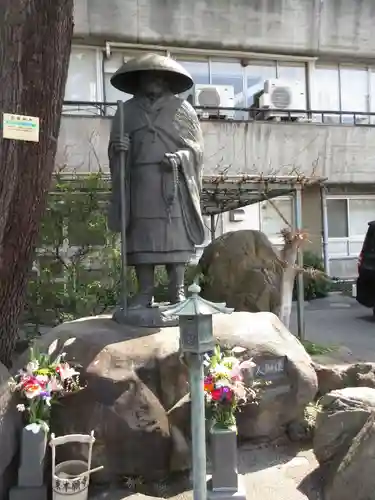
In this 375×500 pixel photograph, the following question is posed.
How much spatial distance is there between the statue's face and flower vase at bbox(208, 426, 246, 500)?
2854mm

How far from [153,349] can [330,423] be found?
138cm

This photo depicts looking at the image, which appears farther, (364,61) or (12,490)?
(364,61)

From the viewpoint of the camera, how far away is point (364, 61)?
46.4ft

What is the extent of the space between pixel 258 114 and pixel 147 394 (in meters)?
10.6

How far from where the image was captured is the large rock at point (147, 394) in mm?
3594

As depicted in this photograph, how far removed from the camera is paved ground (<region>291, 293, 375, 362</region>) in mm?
7355

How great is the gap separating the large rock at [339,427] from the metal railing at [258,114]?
8.90 metres

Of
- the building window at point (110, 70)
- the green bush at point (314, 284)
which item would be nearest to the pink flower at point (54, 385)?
the green bush at point (314, 284)

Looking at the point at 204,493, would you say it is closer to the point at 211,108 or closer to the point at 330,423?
the point at 330,423

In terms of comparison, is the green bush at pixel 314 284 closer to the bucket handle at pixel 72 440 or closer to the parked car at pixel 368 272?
the parked car at pixel 368 272

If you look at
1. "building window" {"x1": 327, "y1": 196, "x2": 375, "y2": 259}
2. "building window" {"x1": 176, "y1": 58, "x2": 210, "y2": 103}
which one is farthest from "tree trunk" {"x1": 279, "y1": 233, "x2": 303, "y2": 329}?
"building window" {"x1": 327, "y1": 196, "x2": 375, "y2": 259}

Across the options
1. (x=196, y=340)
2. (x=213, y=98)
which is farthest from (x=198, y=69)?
(x=196, y=340)

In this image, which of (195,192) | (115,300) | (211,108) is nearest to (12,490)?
(195,192)

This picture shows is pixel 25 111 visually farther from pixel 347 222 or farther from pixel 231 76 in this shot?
pixel 347 222
